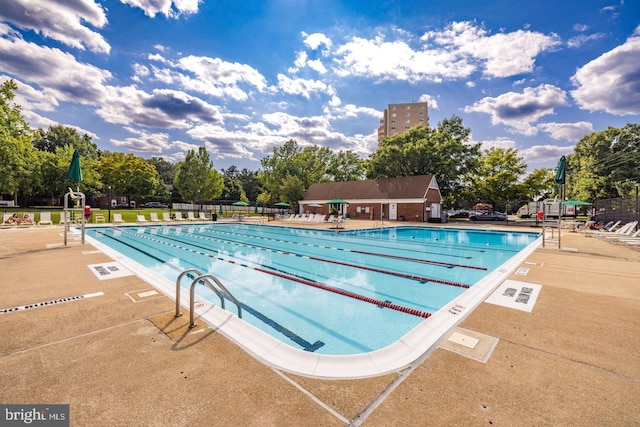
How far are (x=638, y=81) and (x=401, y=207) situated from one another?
66.8 feet

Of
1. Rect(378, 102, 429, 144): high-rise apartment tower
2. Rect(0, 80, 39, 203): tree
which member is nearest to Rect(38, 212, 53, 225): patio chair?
Rect(0, 80, 39, 203): tree

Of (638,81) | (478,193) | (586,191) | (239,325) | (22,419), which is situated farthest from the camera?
(586,191)

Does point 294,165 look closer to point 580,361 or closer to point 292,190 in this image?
point 292,190

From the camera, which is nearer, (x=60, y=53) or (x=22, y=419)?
(x=22, y=419)

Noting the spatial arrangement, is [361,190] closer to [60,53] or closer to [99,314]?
[60,53]

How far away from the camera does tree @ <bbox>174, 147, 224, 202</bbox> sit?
4184 cm

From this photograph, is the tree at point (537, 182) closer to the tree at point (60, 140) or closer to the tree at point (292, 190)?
the tree at point (292, 190)

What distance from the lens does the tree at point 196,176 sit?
4184 centimetres

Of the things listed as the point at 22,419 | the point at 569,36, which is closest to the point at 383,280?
the point at 22,419

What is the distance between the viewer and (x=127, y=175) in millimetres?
47125

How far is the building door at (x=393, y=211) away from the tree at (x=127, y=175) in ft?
143

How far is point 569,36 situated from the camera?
1423cm

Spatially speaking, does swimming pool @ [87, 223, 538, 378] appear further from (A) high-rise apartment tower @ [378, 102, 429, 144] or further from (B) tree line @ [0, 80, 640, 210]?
(A) high-rise apartment tower @ [378, 102, 429, 144]

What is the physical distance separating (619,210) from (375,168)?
23.6 m
